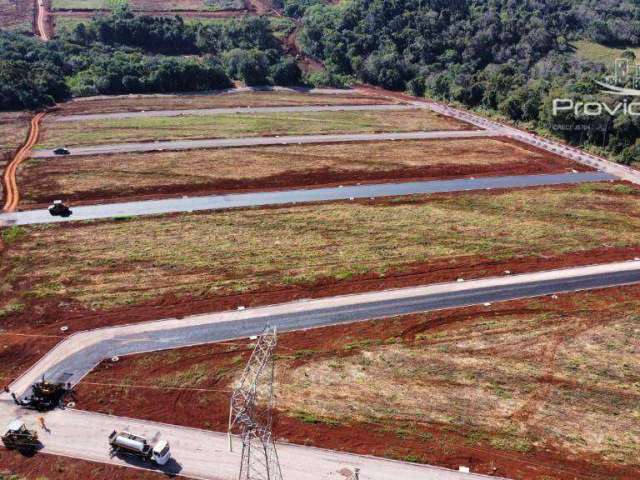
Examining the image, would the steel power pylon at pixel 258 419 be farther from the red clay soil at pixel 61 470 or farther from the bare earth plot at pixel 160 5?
the bare earth plot at pixel 160 5

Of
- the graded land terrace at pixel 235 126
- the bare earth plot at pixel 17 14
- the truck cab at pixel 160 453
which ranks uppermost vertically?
the bare earth plot at pixel 17 14

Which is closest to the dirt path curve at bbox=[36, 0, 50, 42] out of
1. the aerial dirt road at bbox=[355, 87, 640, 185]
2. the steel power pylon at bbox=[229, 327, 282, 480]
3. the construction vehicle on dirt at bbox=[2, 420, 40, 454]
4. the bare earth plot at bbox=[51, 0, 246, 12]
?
the bare earth plot at bbox=[51, 0, 246, 12]

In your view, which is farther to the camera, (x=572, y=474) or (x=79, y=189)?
(x=79, y=189)

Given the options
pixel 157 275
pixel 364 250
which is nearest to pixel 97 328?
pixel 157 275

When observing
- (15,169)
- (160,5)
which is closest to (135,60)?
(15,169)

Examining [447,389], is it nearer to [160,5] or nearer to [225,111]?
[225,111]

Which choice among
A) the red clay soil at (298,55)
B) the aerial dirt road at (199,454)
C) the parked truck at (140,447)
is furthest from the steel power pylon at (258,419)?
the red clay soil at (298,55)

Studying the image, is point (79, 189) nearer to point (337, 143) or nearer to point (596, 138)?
point (337, 143)
